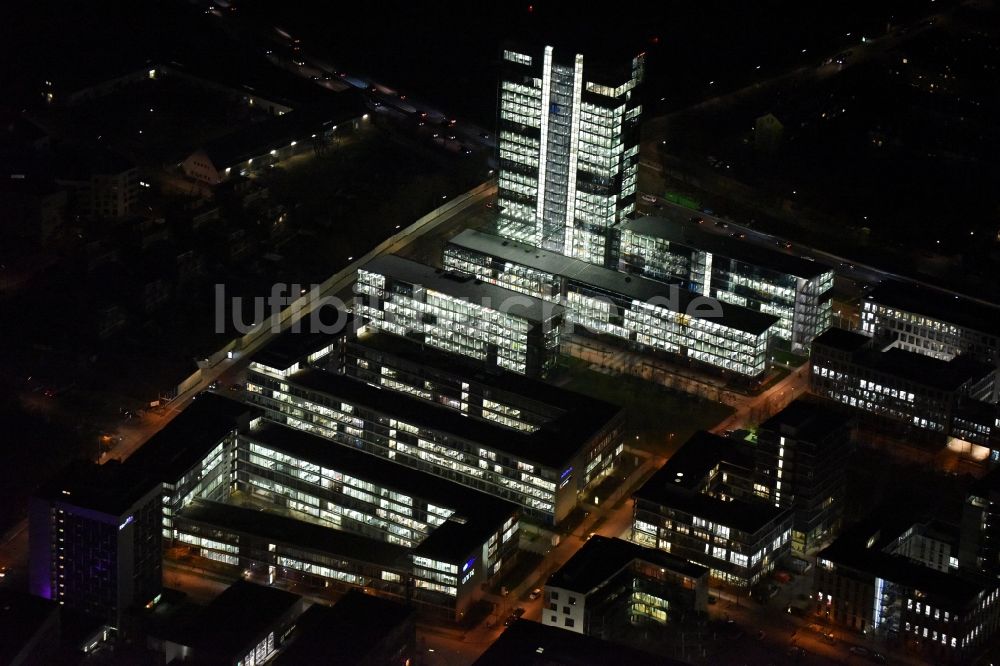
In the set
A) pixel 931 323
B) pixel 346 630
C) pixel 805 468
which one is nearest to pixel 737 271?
pixel 931 323

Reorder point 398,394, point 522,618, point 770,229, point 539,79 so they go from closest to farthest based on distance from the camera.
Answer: point 522,618 → point 398,394 → point 539,79 → point 770,229

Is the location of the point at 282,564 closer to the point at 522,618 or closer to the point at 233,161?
the point at 522,618

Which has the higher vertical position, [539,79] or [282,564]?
[539,79]

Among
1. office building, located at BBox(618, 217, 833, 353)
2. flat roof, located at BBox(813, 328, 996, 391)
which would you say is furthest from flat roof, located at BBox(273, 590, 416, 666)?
office building, located at BBox(618, 217, 833, 353)

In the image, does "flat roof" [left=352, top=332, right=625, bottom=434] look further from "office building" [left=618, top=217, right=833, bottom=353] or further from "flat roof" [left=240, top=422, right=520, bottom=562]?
"office building" [left=618, top=217, right=833, bottom=353]

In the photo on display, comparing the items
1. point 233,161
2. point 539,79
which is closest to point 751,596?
point 539,79

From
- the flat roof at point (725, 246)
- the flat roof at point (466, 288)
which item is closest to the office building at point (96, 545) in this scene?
the flat roof at point (466, 288)

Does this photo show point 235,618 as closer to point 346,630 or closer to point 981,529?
point 346,630
